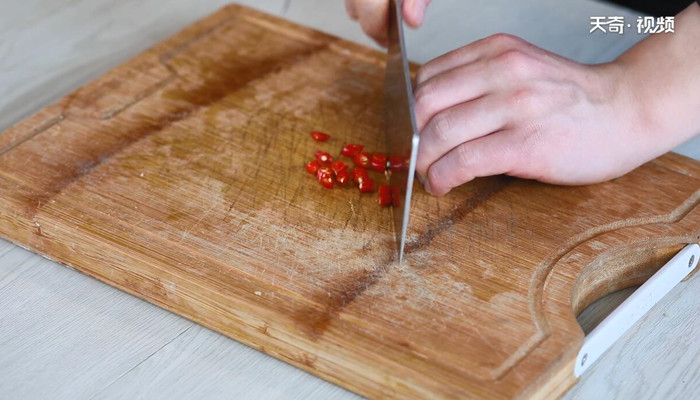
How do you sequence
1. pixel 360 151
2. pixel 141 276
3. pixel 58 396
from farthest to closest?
pixel 360 151, pixel 141 276, pixel 58 396

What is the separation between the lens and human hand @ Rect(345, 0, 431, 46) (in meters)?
1.53

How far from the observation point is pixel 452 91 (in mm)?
1368

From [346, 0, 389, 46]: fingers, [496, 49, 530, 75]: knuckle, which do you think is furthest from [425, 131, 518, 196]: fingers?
[346, 0, 389, 46]: fingers

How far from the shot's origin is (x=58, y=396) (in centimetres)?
111

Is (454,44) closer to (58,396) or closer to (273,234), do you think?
(273,234)

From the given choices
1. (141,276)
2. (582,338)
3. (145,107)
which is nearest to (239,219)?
(141,276)

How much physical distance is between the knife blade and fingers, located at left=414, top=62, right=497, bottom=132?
0.12ft

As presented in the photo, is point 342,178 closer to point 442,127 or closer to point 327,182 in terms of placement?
point 327,182

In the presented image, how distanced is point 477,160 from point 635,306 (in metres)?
0.31

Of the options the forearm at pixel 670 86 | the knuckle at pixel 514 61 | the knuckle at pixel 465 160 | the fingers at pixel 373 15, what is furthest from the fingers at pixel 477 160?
the fingers at pixel 373 15

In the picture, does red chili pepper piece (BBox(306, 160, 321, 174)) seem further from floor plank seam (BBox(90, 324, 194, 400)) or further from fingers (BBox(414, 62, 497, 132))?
floor plank seam (BBox(90, 324, 194, 400))

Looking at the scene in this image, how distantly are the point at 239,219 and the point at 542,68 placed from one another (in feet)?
1.77

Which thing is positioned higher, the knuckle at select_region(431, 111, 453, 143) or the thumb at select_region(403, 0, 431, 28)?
the thumb at select_region(403, 0, 431, 28)

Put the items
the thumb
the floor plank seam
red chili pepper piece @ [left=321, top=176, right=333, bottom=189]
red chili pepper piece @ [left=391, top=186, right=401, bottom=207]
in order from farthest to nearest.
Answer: the thumb < red chili pepper piece @ [left=321, top=176, right=333, bottom=189] < red chili pepper piece @ [left=391, top=186, right=401, bottom=207] < the floor plank seam
